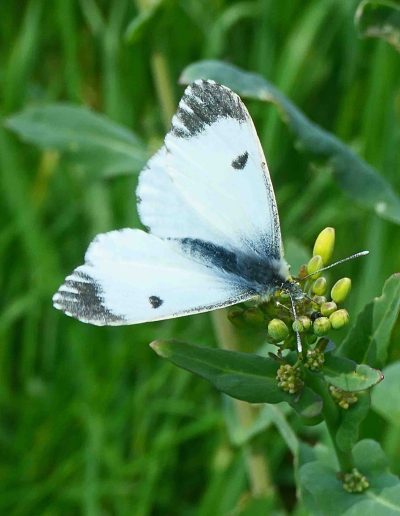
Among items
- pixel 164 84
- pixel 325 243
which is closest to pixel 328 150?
pixel 164 84

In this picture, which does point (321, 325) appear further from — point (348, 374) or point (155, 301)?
point (155, 301)

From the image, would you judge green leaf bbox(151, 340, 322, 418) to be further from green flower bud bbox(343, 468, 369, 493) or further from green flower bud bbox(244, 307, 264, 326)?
green flower bud bbox(343, 468, 369, 493)

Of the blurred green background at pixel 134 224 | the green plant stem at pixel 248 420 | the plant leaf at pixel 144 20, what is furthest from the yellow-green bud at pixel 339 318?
the plant leaf at pixel 144 20

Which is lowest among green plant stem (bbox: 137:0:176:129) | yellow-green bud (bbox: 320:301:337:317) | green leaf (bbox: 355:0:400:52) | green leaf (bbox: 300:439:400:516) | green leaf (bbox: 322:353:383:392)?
green leaf (bbox: 300:439:400:516)

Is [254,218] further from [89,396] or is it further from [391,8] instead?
[89,396]

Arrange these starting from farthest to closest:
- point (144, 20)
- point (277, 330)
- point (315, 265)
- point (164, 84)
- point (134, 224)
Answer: point (134, 224) → point (164, 84) → point (144, 20) → point (315, 265) → point (277, 330)

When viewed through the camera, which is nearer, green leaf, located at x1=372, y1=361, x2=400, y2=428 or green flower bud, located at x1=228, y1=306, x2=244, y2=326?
green flower bud, located at x1=228, y1=306, x2=244, y2=326

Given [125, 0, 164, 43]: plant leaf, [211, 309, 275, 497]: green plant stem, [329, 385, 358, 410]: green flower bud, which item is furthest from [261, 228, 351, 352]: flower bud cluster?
[125, 0, 164, 43]: plant leaf

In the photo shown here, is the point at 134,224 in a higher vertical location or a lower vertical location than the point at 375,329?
higher
